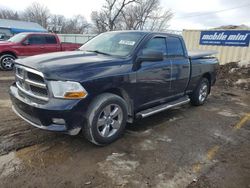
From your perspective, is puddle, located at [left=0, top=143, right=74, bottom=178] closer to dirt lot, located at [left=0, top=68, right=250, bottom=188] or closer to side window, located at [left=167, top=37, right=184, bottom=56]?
dirt lot, located at [left=0, top=68, right=250, bottom=188]

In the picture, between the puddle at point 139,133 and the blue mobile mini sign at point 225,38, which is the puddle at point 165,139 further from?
the blue mobile mini sign at point 225,38

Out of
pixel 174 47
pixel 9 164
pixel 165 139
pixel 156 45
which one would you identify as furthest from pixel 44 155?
pixel 174 47

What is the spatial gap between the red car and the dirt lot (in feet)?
21.2

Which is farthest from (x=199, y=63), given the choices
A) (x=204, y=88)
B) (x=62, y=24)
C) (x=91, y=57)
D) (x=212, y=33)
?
(x=62, y=24)

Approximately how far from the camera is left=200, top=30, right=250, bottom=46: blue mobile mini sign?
38.9 feet

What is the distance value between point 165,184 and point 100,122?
1.32 meters

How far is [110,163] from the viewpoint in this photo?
11.1 feet

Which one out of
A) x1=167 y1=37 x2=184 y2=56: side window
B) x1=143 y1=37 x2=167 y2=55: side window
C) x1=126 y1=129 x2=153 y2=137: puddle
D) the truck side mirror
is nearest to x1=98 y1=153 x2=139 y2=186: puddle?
x1=126 y1=129 x2=153 y2=137: puddle

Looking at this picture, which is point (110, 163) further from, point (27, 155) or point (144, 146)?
point (27, 155)

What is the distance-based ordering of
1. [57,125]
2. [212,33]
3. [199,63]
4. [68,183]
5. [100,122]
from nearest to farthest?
[68,183], [57,125], [100,122], [199,63], [212,33]

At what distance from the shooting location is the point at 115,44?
4.57 meters

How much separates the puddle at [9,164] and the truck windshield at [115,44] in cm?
228

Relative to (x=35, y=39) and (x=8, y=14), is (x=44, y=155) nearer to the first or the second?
(x=35, y=39)

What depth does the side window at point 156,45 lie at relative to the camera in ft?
14.9
